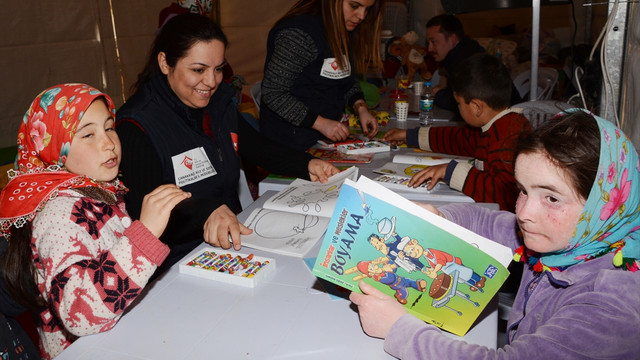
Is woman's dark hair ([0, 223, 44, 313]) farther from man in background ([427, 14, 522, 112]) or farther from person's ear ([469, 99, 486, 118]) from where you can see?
man in background ([427, 14, 522, 112])

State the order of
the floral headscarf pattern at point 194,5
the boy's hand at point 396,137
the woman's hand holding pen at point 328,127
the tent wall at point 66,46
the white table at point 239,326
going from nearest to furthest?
the white table at point 239,326 < the woman's hand holding pen at point 328,127 < the boy's hand at point 396,137 < the tent wall at point 66,46 < the floral headscarf pattern at point 194,5

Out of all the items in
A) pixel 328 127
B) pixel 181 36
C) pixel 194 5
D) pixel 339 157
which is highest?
pixel 194 5

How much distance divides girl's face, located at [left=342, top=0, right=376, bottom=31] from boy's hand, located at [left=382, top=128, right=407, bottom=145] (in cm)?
62

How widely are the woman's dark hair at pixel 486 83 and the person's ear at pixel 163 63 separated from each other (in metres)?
1.26

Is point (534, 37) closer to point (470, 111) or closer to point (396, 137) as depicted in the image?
point (470, 111)

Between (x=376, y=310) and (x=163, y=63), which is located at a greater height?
(x=163, y=63)

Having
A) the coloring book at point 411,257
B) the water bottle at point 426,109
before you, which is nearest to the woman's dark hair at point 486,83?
the water bottle at point 426,109

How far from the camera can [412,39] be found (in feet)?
15.9

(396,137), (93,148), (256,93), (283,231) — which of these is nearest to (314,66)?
(396,137)

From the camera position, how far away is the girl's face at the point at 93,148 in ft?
→ 4.19

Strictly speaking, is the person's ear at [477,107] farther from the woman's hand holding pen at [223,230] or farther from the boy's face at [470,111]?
the woman's hand holding pen at [223,230]

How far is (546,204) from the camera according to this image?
3.18ft

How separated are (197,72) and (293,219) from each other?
670 mm

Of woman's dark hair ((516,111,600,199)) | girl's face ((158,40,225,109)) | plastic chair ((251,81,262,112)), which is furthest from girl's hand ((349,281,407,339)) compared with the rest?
plastic chair ((251,81,262,112))
